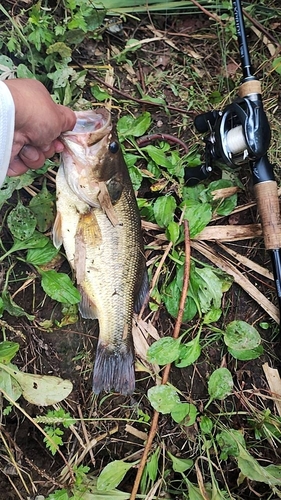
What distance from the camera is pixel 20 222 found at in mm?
2533

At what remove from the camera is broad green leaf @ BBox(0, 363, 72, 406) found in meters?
2.41

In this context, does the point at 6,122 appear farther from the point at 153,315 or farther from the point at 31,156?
the point at 153,315

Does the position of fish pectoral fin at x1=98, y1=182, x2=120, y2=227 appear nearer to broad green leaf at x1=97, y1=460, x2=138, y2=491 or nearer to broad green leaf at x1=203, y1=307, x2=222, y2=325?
broad green leaf at x1=203, y1=307, x2=222, y2=325

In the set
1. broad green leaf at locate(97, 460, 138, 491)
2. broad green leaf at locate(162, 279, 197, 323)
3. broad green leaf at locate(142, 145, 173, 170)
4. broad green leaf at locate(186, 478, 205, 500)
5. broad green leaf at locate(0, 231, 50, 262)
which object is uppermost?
broad green leaf at locate(142, 145, 173, 170)

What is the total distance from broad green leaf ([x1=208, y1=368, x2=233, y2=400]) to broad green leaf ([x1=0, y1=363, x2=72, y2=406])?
0.73 meters

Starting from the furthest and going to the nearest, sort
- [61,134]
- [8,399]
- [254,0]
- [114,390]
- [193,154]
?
1. [254,0]
2. [193,154]
3. [114,390]
4. [8,399]
5. [61,134]

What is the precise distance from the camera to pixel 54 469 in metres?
2.59

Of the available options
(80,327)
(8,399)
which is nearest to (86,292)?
(80,327)

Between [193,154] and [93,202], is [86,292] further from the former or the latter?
[193,154]

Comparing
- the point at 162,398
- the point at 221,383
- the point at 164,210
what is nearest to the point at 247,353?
the point at 221,383

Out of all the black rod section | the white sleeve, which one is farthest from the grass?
the white sleeve

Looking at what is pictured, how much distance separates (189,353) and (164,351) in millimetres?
137

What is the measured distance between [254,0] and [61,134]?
164 cm

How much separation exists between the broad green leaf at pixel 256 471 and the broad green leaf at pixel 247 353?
436 millimetres
